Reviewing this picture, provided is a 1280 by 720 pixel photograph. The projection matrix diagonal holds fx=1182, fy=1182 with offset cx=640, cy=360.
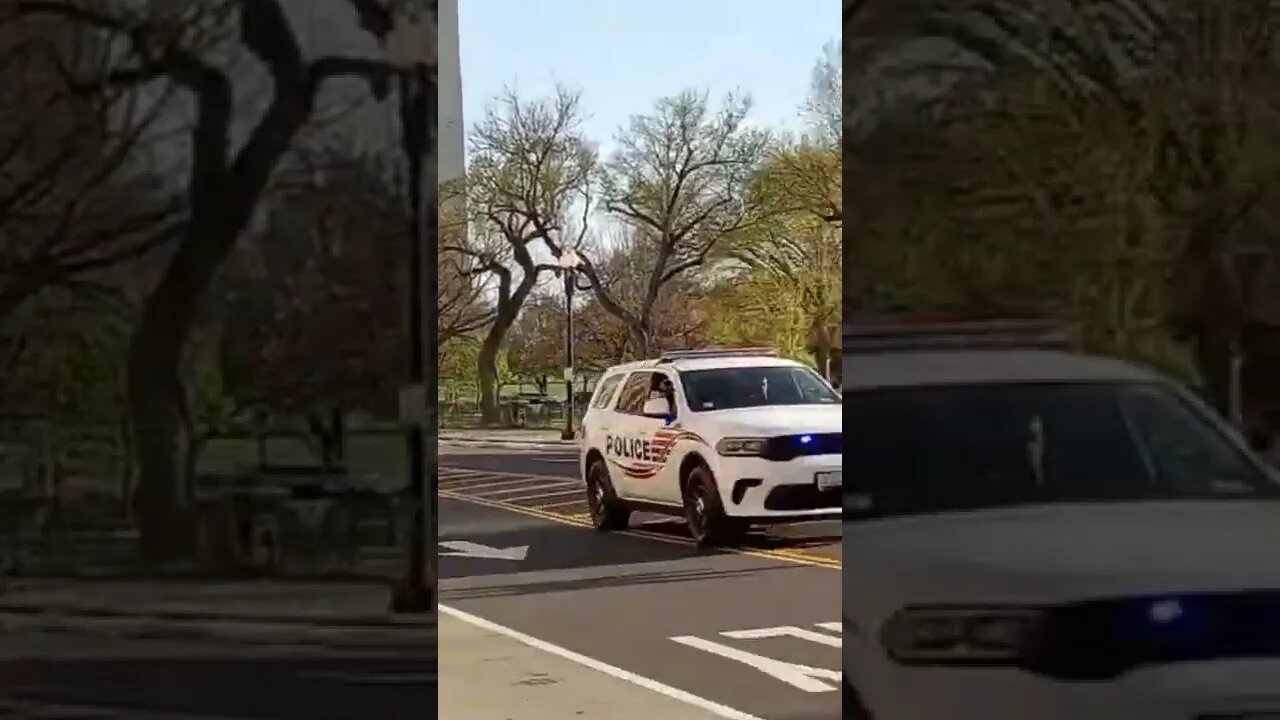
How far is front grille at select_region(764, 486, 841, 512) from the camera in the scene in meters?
5.81

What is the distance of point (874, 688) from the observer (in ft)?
9.35

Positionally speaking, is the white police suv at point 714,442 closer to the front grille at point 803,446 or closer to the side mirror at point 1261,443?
the front grille at point 803,446

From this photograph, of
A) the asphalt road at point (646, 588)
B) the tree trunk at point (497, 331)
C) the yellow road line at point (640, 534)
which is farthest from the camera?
the tree trunk at point (497, 331)

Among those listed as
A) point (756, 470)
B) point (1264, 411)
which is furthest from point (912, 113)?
point (756, 470)

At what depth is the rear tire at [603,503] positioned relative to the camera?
6.53m

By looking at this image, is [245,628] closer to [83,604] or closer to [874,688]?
[83,604]

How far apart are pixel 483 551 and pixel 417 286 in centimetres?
315

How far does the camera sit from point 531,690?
378cm

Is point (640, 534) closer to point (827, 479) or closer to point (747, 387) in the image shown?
point (747, 387)

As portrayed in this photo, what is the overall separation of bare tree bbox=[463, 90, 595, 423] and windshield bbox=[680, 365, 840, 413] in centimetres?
112

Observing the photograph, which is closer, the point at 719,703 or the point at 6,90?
the point at 6,90

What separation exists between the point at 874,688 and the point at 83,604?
1.96m

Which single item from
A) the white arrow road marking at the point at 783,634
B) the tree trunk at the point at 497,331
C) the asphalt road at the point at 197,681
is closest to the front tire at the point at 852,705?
the asphalt road at the point at 197,681

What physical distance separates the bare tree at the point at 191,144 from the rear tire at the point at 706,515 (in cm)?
341
